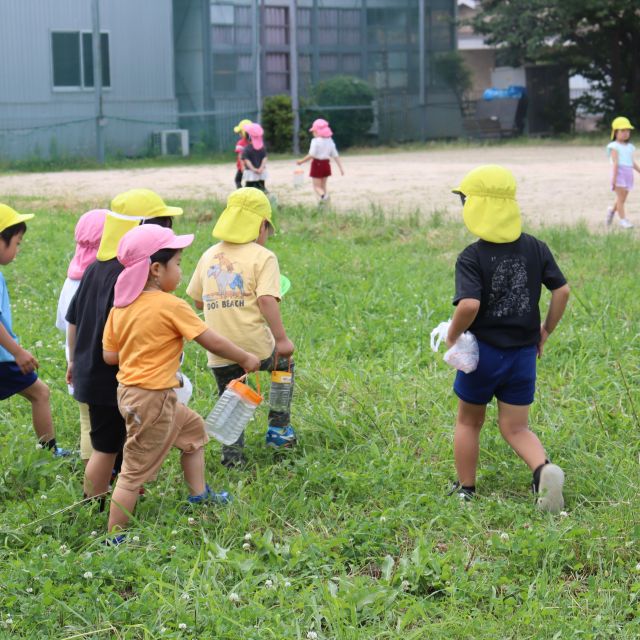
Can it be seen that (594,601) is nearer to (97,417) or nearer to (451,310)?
(97,417)

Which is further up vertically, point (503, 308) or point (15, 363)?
point (503, 308)

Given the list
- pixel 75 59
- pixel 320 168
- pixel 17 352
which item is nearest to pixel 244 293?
pixel 17 352

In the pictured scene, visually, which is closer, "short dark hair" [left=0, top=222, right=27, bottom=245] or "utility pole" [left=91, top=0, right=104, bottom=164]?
"short dark hair" [left=0, top=222, right=27, bottom=245]

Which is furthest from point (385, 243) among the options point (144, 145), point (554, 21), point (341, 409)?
point (554, 21)

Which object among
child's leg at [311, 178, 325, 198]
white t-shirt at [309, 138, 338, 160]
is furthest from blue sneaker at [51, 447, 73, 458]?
white t-shirt at [309, 138, 338, 160]

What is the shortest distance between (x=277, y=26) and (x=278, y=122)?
4005 millimetres

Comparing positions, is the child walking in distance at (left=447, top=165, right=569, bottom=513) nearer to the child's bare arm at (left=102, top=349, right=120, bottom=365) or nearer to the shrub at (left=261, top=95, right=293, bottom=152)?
the child's bare arm at (left=102, top=349, right=120, bottom=365)

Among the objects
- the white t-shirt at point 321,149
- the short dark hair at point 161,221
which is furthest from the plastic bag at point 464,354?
the white t-shirt at point 321,149

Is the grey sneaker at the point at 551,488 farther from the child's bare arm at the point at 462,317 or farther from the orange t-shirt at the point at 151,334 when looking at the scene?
the orange t-shirt at the point at 151,334

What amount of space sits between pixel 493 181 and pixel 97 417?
2.05 m

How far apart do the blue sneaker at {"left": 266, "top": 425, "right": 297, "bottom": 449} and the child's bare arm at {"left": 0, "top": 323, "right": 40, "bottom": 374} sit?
1.25m

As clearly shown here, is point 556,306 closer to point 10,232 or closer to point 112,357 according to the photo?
point 112,357

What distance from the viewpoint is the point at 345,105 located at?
34.4 meters

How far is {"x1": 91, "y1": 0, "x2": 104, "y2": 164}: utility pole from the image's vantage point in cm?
2817
